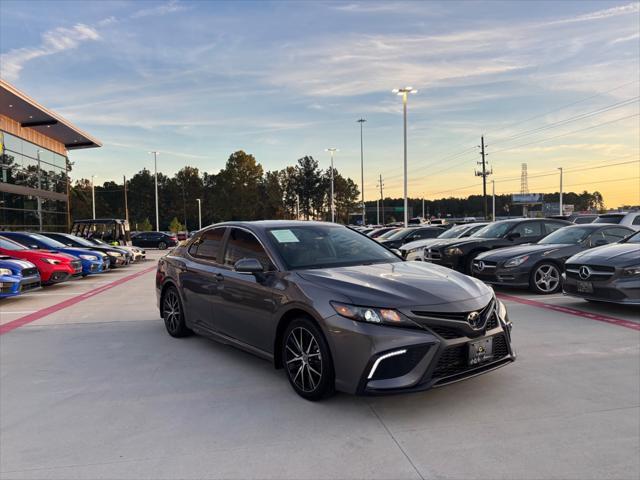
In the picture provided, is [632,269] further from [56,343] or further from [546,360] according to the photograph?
[56,343]

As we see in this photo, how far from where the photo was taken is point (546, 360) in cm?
513

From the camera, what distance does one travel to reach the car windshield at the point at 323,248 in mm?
4727

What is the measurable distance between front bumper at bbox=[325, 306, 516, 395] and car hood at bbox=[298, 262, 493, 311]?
21 cm

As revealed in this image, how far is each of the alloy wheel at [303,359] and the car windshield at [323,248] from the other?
0.68 meters

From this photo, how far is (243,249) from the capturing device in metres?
5.23

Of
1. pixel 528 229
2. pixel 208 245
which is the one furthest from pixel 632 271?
pixel 208 245

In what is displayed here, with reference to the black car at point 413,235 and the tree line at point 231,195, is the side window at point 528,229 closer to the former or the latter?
the black car at point 413,235

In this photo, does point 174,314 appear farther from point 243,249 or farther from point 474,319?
point 474,319

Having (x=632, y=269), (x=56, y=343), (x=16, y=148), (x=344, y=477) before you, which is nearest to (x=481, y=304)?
(x=344, y=477)

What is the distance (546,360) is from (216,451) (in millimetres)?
3571

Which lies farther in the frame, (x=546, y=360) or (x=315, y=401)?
(x=546, y=360)

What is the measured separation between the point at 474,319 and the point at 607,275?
4.69m

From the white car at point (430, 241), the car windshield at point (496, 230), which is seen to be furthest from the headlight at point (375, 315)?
the white car at point (430, 241)

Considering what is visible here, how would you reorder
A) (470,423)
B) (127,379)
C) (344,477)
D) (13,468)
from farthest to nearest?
(127,379), (470,423), (13,468), (344,477)
